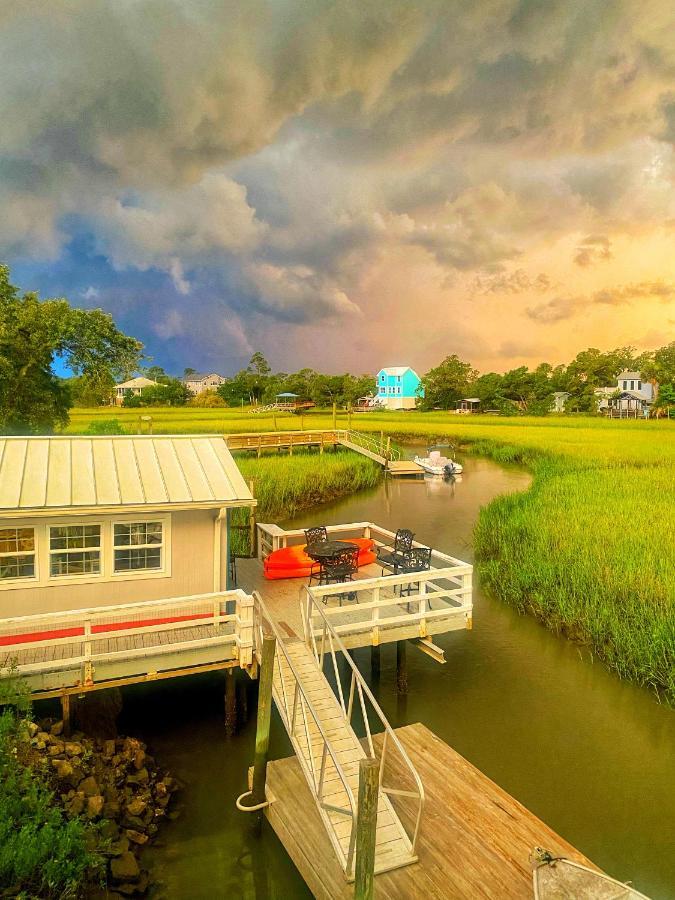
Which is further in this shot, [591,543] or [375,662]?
[591,543]

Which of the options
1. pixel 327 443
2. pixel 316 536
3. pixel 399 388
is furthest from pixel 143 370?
pixel 399 388

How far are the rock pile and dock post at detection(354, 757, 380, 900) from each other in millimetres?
3504

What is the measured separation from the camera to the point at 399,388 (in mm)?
161500

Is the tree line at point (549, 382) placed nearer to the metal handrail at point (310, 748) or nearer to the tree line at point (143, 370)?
the tree line at point (143, 370)

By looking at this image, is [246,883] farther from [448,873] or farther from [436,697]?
[436,697]

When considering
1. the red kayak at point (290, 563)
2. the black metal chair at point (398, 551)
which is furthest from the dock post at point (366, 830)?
the red kayak at point (290, 563)

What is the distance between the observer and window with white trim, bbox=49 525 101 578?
11352 millimetres

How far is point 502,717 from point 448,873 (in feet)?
19.3

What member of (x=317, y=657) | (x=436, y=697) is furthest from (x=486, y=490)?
(x=317, y=657)

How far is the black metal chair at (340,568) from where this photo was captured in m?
13.7

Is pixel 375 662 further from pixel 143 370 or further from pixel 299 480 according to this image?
pixel 143 370

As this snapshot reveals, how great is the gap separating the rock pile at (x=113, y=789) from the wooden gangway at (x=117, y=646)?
0.85 m

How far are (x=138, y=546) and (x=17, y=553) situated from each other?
2.15 metres

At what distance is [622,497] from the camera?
86.6ft
